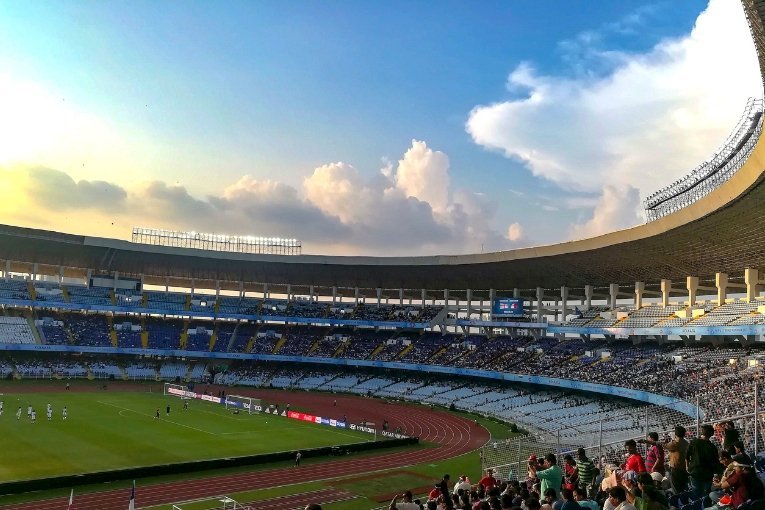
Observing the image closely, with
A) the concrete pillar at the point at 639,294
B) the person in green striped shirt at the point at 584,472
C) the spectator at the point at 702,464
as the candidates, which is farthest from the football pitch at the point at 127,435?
the spectator at the point at 702,464

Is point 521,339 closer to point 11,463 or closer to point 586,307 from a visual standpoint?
point 586,307

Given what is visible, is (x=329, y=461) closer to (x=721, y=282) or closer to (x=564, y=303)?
(x=721, y=282)

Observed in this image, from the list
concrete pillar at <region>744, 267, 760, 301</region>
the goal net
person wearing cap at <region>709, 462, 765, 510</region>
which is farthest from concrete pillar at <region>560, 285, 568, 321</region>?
person wearing cap at <region>709, 462, 765, 510</region>

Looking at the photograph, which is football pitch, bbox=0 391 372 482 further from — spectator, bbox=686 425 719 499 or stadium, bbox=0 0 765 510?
spectator, bbox=686 425 719 499

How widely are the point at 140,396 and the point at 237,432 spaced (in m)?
20.9

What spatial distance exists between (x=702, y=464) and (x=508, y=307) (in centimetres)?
5982

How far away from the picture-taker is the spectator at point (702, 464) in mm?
11336

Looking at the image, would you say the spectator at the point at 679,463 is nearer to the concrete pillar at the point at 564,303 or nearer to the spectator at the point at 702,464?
the spectator at the point at 702,464

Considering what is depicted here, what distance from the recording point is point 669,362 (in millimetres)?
48312

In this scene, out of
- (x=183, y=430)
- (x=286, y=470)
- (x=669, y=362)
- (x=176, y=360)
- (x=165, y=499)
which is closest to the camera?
(x=165, y=499)

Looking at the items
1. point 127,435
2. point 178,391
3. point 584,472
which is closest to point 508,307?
point 178,391

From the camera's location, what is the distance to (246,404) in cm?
5719

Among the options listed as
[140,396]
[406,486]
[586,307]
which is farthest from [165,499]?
[586,307]

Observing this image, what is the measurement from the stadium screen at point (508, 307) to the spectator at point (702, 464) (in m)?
59.1
